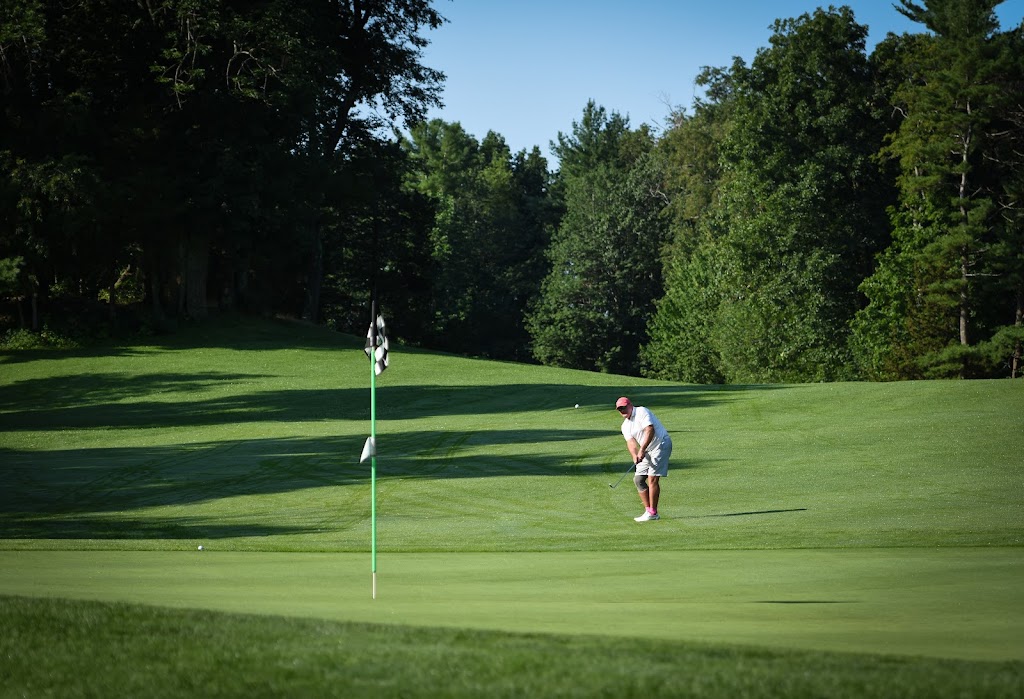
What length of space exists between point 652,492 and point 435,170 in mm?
111642

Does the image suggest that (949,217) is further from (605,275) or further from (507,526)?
(507,526)

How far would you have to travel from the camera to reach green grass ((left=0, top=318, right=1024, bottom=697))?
7719 millimetres

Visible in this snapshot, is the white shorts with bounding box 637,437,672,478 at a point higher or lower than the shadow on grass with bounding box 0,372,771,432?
higher

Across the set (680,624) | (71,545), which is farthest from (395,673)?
(71,545)

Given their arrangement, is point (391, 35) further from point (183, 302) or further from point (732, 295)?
point (732, 295)

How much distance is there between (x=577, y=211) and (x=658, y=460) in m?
76.0

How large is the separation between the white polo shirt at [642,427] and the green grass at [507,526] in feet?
5.04

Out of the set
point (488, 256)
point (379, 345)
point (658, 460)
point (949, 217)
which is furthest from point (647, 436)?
point (488, 256)

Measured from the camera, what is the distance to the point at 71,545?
673 inches

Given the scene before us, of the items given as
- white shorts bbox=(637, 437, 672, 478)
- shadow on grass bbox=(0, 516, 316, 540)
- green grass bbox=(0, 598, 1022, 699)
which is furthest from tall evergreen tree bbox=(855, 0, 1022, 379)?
green grass bbox=(0, 598, 1022, 699)

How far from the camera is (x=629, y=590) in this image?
11.6 metres

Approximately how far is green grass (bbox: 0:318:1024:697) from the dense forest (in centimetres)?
684

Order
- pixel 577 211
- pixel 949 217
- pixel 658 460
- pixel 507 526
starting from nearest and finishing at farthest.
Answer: pixel 658 460 → pixel 507 526 → pixel 949 217 → pixel 577 211

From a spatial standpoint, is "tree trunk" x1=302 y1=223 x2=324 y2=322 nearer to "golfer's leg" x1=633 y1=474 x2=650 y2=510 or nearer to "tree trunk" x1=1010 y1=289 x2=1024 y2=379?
"tree trunk" x1=1010 y1=289 x2=1024 y2=379
